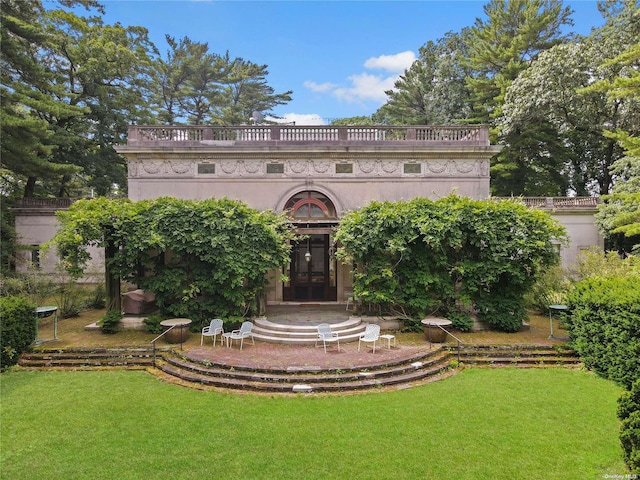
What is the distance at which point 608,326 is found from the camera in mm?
9117

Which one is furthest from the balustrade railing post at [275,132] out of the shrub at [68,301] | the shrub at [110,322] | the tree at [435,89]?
the tree at [435,89]

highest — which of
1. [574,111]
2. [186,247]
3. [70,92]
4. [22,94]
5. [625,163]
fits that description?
[70,92]

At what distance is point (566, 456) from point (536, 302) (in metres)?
11.6

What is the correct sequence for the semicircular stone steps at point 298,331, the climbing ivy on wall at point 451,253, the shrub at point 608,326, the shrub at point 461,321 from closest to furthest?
1. the shrub at point 608,326
2. the semicircular stone steps at point 298,331
3. the climbing ivy on wall at point 451,253
4. the shrub at point 461,321

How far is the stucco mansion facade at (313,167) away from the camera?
15805 mm

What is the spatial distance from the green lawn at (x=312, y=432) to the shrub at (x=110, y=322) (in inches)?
137

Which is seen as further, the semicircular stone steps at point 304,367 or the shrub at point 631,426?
the semicircular stone steps at point 304,367

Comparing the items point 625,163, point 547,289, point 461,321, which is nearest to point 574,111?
point 625,163

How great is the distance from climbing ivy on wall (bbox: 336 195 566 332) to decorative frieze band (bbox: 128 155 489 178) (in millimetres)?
3766

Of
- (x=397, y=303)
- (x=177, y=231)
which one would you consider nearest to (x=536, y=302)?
(x=397, y=303)

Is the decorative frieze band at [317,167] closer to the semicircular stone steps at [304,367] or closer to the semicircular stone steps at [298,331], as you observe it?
the semicircular stone steps at [298,331]

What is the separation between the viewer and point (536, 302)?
1591 cm

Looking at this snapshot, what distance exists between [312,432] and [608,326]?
8039mm

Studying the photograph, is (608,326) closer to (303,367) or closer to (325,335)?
(325,335)
